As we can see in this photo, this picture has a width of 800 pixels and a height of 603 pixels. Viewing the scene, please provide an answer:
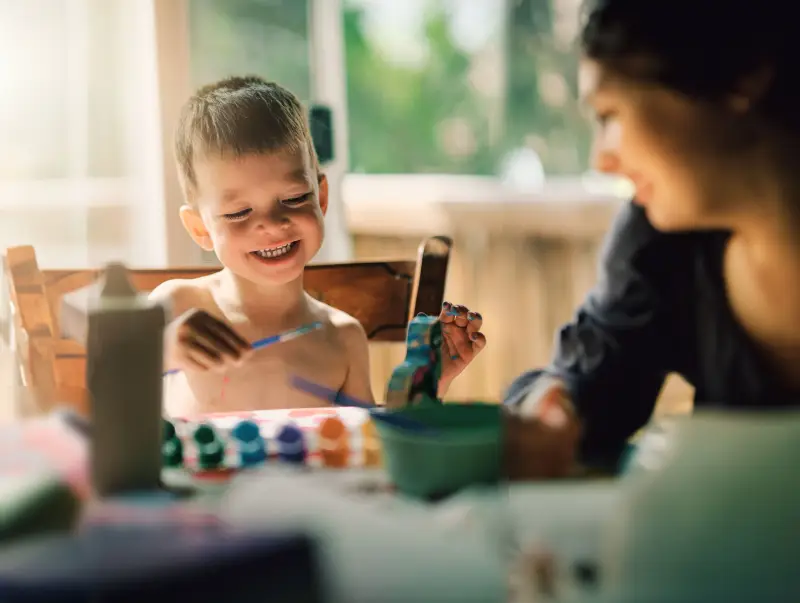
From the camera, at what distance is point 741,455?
0.42m

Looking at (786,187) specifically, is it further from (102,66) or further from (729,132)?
(102,66)

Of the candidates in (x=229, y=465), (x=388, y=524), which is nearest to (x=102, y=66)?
(x=229, y=465)

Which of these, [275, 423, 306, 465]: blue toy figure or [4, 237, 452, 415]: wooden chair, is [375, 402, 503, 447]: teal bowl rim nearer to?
[275, 423, 306, 465]: blue toy figure

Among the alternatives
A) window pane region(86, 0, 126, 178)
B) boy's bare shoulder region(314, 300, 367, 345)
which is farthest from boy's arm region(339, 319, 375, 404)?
window pane region(86, 0, 126, 178)

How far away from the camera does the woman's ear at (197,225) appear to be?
3.16 ft

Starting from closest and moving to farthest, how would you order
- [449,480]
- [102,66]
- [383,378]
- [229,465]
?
[449,480] < [229,465] < [102,66] < [383,378]

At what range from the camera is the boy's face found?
0.92 metres

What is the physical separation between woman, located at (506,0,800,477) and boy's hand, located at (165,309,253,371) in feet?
0.73

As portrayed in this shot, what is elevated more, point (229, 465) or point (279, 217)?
point (279, 217)

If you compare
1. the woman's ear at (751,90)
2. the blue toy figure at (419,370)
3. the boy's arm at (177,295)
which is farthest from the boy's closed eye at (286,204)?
the woman's ear at (751,90)

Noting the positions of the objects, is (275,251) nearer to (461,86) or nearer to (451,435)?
(451,435)

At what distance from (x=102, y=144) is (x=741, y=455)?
149 centimetres

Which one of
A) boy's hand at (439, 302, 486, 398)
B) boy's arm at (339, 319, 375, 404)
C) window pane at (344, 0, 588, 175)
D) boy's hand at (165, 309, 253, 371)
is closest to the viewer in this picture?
boy's hand at (165, 309, 253, 371)

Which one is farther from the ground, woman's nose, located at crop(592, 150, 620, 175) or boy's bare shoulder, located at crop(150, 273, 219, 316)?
woman's nose, located at crop(592, 150, 620, 175)
